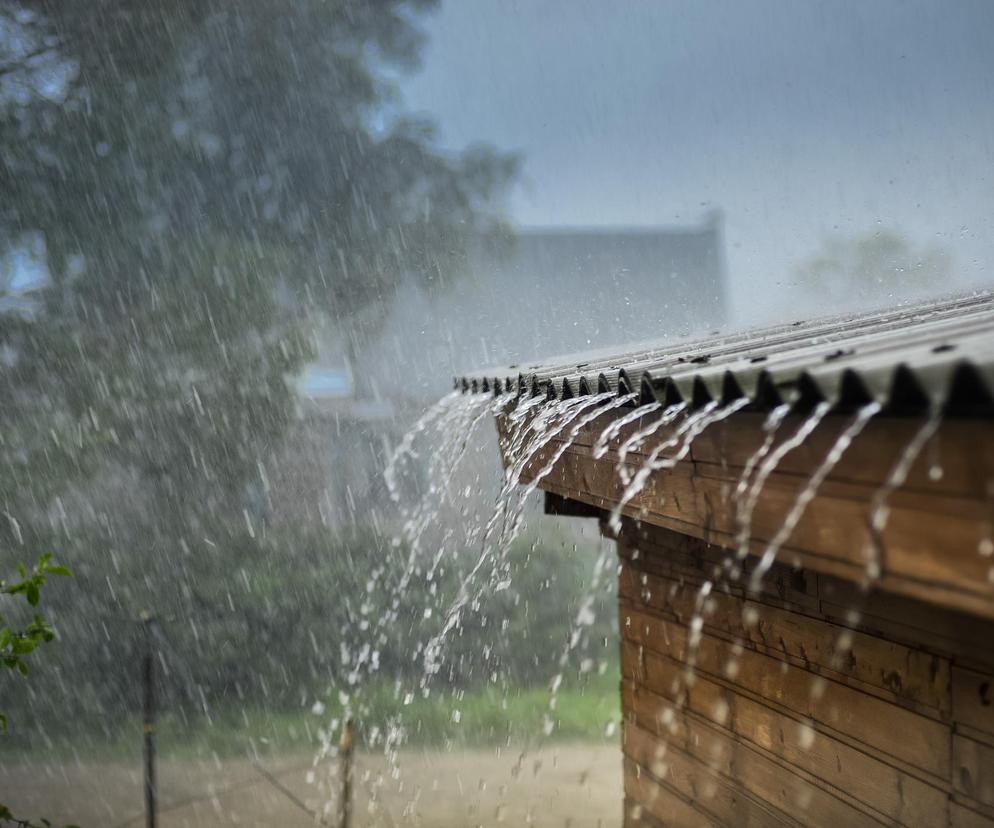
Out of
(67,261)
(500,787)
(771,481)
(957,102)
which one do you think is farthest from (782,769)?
(957,102)

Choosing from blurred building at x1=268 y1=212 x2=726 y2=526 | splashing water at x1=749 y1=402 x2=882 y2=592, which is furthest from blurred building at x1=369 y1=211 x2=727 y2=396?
splashing water at x1=749 y1=402 x2=882 y2=592

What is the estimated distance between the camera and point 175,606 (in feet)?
45.5

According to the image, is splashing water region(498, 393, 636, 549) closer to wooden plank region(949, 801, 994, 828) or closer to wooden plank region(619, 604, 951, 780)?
wooden plank region(619, 604, 951, 780)

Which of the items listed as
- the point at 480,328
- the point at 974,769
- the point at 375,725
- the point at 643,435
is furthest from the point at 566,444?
the point at 480,328

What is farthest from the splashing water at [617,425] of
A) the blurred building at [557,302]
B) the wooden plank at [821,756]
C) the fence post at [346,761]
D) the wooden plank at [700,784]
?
the blurred building at [557,302]

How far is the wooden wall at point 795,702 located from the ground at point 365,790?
18.1ft

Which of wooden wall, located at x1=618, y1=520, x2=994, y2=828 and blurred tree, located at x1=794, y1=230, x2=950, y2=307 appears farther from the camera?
blurred tree, located at x1=794, y1=230, x2=950, y2=307

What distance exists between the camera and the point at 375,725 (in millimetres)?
13422

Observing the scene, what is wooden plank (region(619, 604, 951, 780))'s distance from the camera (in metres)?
1.90

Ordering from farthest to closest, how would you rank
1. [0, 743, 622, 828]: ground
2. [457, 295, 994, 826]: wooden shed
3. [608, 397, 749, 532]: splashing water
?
1. [0, 743, 622, 828]: ground
2. [608, 397, 749, 532]: splashing water
3. [457, 295, 994, 826]: wooden shed

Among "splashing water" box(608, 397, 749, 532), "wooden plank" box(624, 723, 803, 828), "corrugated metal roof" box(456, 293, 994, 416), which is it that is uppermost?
"corrugated metal roof" box(456, 293, 994, 416)

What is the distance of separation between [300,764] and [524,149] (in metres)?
23.9

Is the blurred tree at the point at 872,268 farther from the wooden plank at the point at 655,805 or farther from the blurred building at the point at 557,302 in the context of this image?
the wooden plank at the point at 655,805

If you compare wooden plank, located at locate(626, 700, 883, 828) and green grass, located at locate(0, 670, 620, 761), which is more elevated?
wooden plank, located at locate(626, 700, 883, 828)
